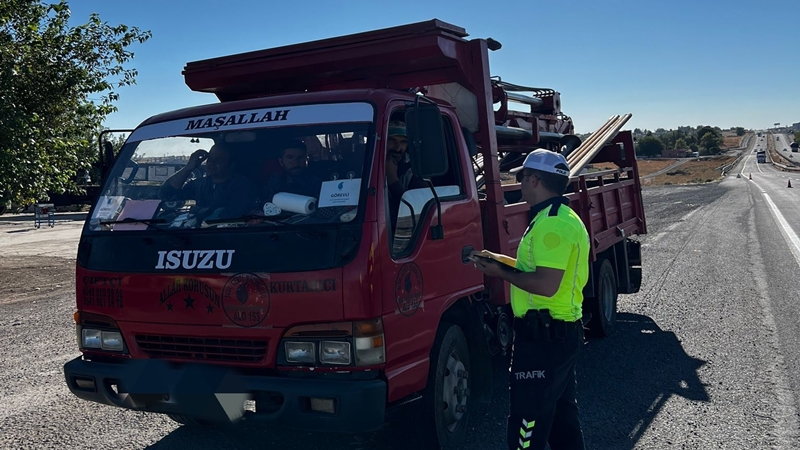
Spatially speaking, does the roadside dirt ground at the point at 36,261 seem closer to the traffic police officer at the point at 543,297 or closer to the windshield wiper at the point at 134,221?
the windshield wiper at the point at 134,221

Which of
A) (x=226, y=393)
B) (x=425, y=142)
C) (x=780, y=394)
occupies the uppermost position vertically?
(x=425, y=142)

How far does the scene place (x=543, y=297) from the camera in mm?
3652

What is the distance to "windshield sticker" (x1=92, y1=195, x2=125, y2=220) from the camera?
177 inches

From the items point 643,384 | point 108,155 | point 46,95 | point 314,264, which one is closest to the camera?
point 314,264

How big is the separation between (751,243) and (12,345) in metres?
14.8

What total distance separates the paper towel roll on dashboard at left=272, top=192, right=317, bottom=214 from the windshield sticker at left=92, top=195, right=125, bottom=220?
1139 mm

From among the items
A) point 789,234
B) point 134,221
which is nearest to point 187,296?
point 134,221

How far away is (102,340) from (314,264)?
148 cm

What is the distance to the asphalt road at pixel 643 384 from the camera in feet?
16.0

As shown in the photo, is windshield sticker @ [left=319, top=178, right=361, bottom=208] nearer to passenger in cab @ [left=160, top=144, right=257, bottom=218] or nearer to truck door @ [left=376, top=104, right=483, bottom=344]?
truck door @ [left=376, top=104, right=483, bottom=344]

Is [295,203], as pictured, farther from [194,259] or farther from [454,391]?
[454,391]

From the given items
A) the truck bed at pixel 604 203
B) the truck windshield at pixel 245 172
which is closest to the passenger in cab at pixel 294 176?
the truck windshield at pixel 245 172

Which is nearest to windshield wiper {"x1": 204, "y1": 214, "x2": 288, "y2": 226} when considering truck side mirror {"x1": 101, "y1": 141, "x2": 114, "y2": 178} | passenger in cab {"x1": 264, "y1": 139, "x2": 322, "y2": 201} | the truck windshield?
the truck windshield

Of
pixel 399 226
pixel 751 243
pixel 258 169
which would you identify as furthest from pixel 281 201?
pixel 751 243
